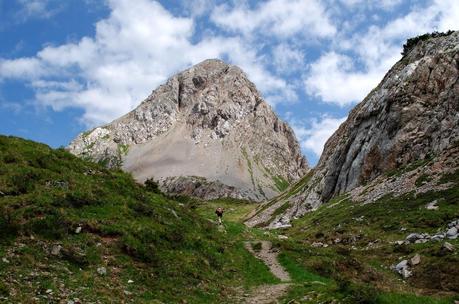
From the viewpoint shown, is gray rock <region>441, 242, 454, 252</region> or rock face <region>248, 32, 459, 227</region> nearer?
gray rock <region>441, 242, 454, 252</region>

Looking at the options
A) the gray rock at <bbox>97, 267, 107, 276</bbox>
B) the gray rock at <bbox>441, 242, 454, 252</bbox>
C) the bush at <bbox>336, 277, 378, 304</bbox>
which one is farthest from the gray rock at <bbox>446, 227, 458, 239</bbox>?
the gray rock at <bbox>97, 267, 107, 276</bbox>

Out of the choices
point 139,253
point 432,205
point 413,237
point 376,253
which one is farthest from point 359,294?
point 432,205

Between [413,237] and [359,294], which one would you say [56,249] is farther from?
[413,237]

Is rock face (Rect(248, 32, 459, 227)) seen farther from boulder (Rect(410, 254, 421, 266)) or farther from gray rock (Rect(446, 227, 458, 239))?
boulder (Rect(410, 254, 421, 266))

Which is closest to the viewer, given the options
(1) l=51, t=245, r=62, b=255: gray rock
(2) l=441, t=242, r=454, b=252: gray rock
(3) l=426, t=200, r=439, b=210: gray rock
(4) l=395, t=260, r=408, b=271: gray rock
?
(1) l=51, t=245, r=62, b=255: gray rock

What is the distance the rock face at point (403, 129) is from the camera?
238 feet

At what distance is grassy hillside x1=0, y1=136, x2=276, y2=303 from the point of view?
19781mm

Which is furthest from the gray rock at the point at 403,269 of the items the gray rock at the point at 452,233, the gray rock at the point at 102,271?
the gray rock at the point at 102,271

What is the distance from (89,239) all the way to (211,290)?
7225mm

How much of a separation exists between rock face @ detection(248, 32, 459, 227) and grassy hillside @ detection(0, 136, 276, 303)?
1545 inches

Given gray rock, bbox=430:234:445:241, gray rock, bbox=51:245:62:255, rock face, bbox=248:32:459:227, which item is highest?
rock face, bbox=248:32:459:227

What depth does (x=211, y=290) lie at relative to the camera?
2491 cm

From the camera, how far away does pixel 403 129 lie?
80938mm

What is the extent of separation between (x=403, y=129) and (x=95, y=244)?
6879 cm
